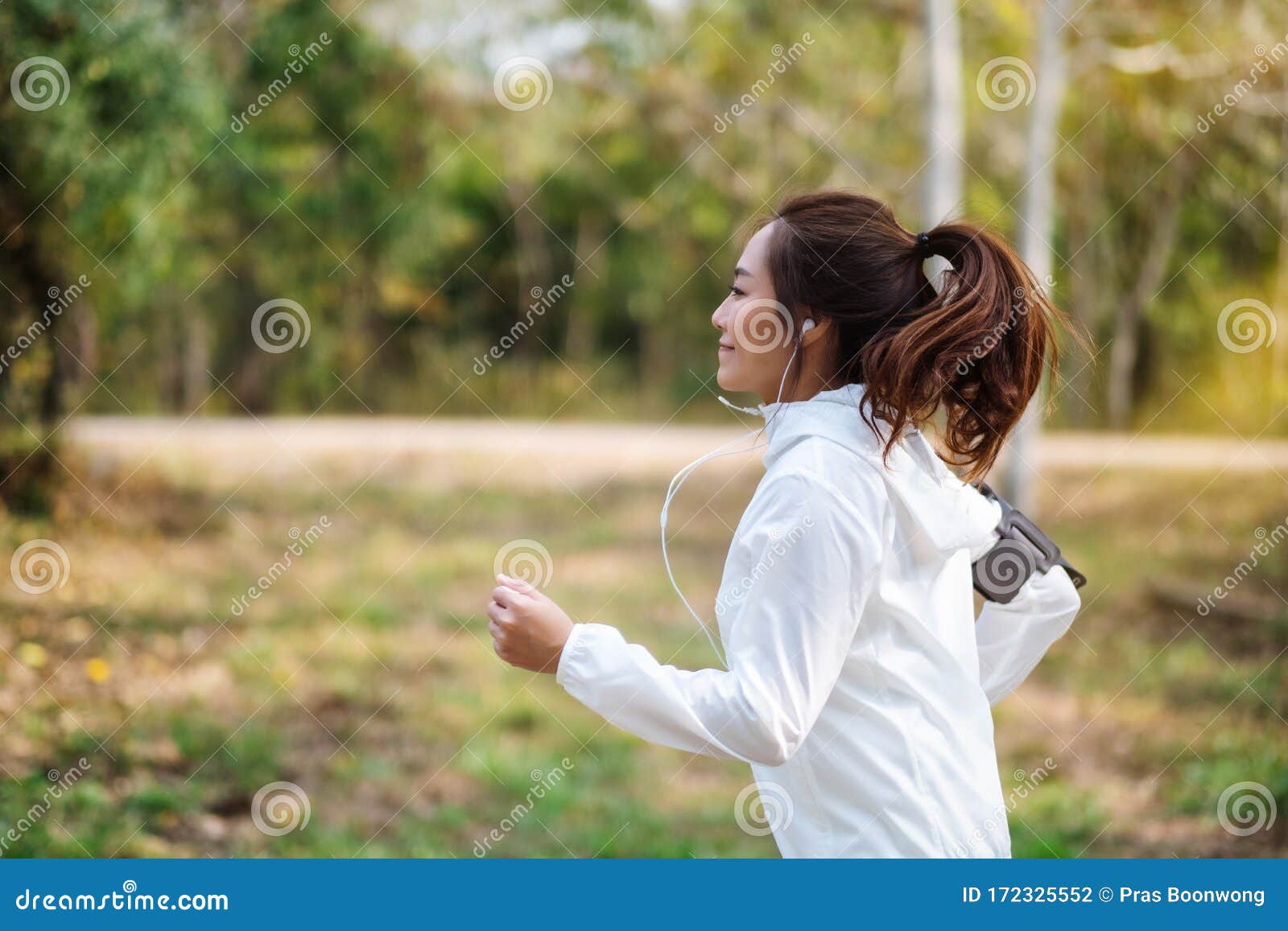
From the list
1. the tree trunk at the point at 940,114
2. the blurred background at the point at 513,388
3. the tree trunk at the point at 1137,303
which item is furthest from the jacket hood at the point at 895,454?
the tree trunk at the point at 1137,303

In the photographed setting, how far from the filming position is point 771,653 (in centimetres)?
133

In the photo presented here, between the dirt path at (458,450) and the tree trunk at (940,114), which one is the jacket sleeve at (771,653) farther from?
the dirt path at (458,450)

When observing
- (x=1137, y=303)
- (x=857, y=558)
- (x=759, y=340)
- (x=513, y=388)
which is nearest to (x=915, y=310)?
(x=759, y=340)

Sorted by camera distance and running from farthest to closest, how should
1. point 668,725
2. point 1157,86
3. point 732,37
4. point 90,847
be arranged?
point 732,37, point 1157,86, point 90,847, point 668,725

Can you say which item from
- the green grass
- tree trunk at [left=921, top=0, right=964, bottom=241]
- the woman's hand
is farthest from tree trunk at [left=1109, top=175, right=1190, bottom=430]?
the woman's hand

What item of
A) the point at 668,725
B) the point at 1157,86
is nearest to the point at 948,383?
the point at 668,725

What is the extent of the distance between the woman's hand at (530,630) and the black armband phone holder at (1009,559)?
615 millimetres

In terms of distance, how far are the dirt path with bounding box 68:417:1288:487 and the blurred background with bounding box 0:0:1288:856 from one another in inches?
2.6

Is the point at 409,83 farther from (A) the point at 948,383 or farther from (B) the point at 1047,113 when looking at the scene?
(A) the point at 948,383

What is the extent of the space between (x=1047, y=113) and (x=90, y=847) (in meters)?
6.61

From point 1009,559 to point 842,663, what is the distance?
441 mm

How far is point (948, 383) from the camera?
5.03 ft

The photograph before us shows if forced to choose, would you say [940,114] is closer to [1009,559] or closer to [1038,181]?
[1038,181]

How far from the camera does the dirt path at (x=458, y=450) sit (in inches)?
353
